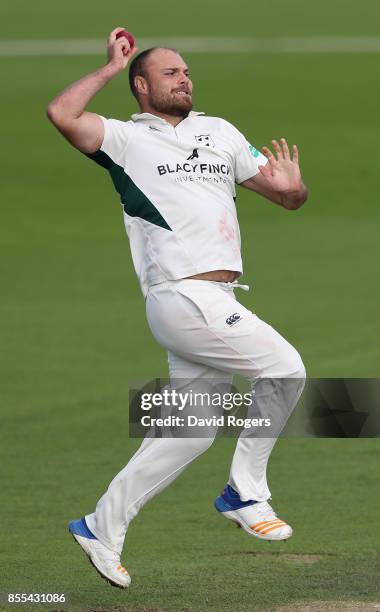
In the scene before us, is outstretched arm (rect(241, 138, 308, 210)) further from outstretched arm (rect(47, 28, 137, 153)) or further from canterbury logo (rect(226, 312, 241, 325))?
outstretched arm (rect(47, 28, 137, 153))

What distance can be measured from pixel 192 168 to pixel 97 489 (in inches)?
172

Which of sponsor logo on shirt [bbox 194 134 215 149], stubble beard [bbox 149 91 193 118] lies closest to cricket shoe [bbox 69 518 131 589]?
sponsor logo on shirt [bbox 194 134 215 149]

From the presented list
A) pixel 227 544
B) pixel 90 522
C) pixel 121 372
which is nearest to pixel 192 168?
pixel 90 522

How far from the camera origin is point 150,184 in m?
8.44

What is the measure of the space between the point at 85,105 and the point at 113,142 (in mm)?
268

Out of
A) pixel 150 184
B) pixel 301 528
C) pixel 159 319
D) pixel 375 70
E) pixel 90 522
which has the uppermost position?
pixel 375 70

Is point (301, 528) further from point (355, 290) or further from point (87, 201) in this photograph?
point (87, 201)

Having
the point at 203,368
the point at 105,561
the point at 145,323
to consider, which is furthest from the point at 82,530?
the point at 145,323

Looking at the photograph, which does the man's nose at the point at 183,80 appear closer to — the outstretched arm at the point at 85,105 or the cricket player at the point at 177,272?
the cricket player at the point at 177,272

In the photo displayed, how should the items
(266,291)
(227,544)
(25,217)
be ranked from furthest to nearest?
1. (25,217)
2. (266,291)
3. (227,544)

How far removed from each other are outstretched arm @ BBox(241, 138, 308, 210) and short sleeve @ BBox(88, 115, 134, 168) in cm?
85

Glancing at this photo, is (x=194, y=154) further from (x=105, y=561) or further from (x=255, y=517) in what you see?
(x=105, y=561)

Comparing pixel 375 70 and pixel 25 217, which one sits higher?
pixel 375 70

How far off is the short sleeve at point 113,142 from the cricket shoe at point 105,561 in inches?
84.0
